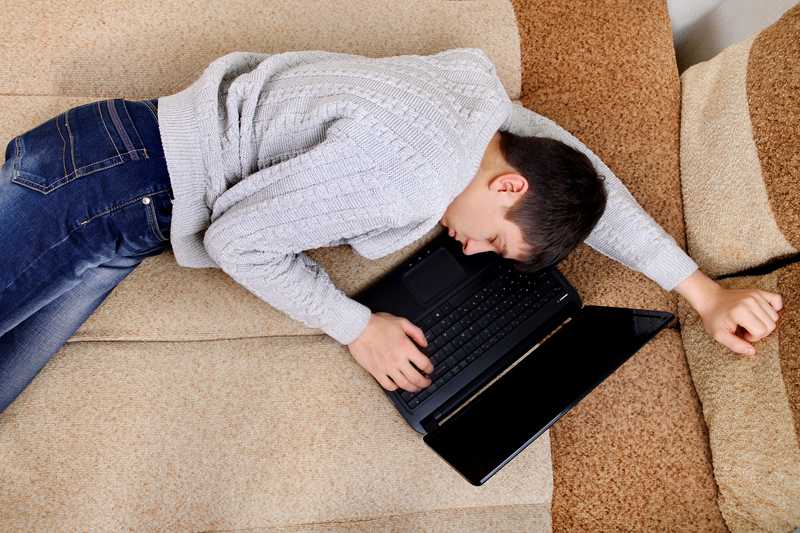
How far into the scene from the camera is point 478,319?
3.04 feet

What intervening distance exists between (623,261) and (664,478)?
449mm

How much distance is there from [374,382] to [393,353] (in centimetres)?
11

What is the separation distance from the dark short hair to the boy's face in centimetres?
1

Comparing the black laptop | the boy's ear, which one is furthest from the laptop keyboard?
the boy's ear

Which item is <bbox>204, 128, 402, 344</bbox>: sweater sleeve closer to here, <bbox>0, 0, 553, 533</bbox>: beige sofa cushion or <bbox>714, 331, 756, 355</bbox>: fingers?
<bbox>0, 0, 553, 533</bbox>: beige sofa cushion

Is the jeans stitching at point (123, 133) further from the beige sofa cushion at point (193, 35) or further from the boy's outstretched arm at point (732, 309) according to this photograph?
the boy's outstretched arm at point (732, 309)

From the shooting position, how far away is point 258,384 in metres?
0.92

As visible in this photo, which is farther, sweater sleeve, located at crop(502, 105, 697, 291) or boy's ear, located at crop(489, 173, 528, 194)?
sweater sleeve, located at crop(502, 105, 697, 291)

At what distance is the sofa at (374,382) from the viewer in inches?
32.4

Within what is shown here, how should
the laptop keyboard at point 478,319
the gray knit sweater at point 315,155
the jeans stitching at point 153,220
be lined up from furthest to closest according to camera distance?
the laptop keyboard at point 478,319 → the jeans stitching at point 153,220 → the gray knit sweater at point 315,155

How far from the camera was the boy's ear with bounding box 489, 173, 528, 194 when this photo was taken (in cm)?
76

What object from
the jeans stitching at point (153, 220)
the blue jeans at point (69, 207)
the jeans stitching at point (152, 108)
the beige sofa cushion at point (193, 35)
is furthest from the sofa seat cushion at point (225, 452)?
the beige sofa cushion at point (193, 35)

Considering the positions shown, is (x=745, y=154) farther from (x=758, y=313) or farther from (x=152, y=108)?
(x=152, y=108)

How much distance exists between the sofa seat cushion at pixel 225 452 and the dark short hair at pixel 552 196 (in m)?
0.45
